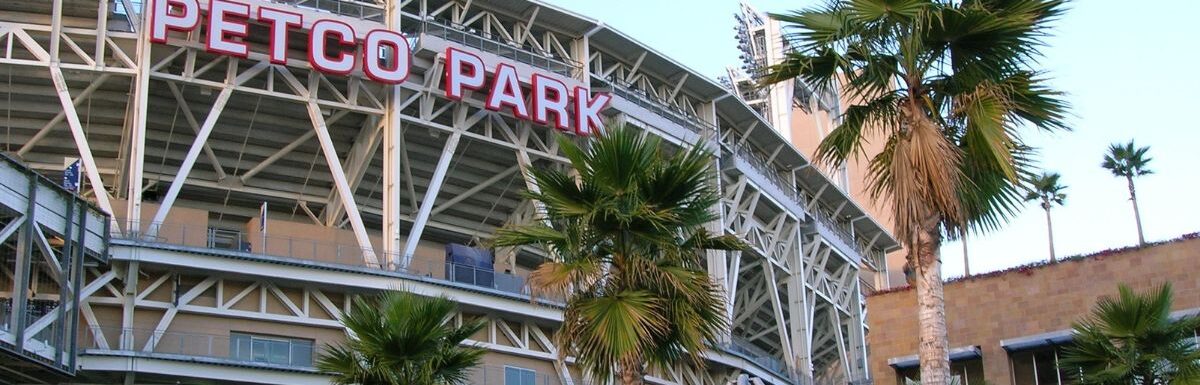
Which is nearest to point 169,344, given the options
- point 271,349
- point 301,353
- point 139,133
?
point 271,349

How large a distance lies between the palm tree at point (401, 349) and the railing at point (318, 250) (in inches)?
875

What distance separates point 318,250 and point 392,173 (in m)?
3.33

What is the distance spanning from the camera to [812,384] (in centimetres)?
6744

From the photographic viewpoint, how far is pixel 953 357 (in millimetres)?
45844

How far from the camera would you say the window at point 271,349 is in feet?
150

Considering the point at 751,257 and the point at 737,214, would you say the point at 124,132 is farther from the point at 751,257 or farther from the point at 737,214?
the point at 751,257

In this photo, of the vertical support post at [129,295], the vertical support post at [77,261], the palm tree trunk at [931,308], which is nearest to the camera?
the palm tree trunk at [931,308]

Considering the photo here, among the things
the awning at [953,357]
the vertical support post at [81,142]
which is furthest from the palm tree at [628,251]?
the vertical support post at [81,142]

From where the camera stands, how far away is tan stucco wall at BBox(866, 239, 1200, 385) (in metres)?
42.7

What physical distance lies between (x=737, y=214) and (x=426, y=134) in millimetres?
15693

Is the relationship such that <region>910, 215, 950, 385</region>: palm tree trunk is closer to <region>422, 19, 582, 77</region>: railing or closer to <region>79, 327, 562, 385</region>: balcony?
<region>79, 327, 562, 385</region>: balcony

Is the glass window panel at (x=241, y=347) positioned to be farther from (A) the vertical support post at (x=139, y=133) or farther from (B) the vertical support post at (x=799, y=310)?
(B) the vertical support post at (x=799, y=310)

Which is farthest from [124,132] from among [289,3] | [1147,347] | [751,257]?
[1147,347]

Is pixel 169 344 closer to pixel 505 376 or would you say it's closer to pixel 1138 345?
pixel 505 376
